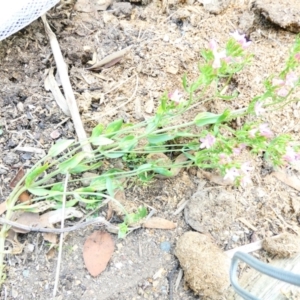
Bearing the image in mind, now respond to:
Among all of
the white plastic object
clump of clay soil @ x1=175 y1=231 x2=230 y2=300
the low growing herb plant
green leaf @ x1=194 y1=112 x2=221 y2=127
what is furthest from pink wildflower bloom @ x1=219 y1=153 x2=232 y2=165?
the white plastic object

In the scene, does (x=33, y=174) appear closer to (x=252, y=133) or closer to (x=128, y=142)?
(x=128, y=142)

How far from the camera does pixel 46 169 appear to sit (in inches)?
52.4

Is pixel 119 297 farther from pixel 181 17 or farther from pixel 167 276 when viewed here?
pixel 181 17

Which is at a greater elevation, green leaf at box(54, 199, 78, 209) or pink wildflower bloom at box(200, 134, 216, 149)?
pink wildflower bloom at box(200, 134, 216, 149)

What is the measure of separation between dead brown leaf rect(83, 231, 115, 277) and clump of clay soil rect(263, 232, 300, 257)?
1.36ft

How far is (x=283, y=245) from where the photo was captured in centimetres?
124

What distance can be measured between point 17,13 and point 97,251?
0.77 m

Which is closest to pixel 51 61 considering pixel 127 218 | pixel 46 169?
pixel 46 169

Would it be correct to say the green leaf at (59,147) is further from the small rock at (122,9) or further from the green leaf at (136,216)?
the small rock at (122,9)

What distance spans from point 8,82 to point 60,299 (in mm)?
671

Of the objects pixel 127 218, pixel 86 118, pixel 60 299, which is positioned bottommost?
pixel 60 299

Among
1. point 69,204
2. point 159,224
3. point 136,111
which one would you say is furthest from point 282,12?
point 69,204

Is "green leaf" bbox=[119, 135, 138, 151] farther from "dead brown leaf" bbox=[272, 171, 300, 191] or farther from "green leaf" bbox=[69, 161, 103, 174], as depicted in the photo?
"dead brown leaf" bbox=[272, 171, 300, 191]

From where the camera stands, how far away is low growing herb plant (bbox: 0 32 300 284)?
3.80 feet
